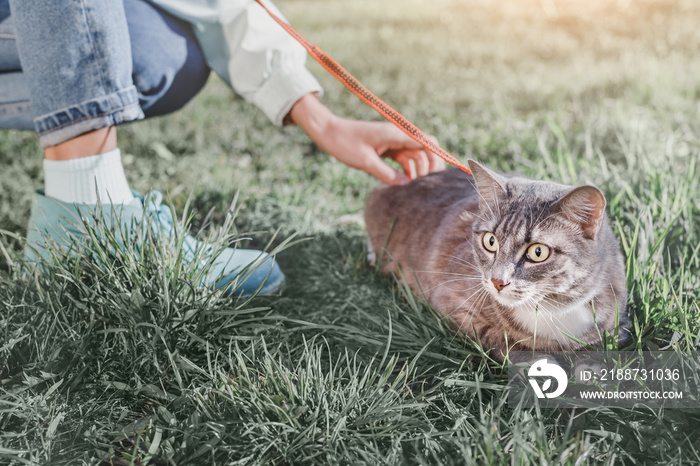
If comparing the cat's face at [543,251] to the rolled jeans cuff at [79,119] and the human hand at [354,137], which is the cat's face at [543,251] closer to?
the human hand at [354,137]

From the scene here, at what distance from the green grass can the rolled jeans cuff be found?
39cm

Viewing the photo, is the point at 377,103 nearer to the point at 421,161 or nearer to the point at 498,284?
the point at 421,161

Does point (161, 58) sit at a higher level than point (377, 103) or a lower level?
higher

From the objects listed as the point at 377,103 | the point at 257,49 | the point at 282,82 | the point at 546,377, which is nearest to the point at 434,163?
the point at 377,103

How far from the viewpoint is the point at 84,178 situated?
1786mm

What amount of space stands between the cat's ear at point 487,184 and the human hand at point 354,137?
0.49m

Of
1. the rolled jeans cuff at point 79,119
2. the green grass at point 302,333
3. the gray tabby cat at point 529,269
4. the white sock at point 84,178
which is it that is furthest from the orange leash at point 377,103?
the white sock at point 84,178

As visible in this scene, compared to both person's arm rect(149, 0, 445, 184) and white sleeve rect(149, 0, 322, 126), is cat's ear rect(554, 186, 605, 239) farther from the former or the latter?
white sleeve rect(149, 0, 322, 126)

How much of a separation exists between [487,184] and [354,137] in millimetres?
617

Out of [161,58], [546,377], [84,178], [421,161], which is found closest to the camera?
[546,377]

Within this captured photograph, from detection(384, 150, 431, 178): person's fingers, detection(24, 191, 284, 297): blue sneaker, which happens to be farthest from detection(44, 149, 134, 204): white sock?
detection(384, 150, 431, 178): person's fingers

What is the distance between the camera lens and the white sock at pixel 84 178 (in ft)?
5.79

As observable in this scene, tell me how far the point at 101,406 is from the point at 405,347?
892mm

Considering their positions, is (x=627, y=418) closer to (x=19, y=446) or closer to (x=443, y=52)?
(x=19, y=446)
